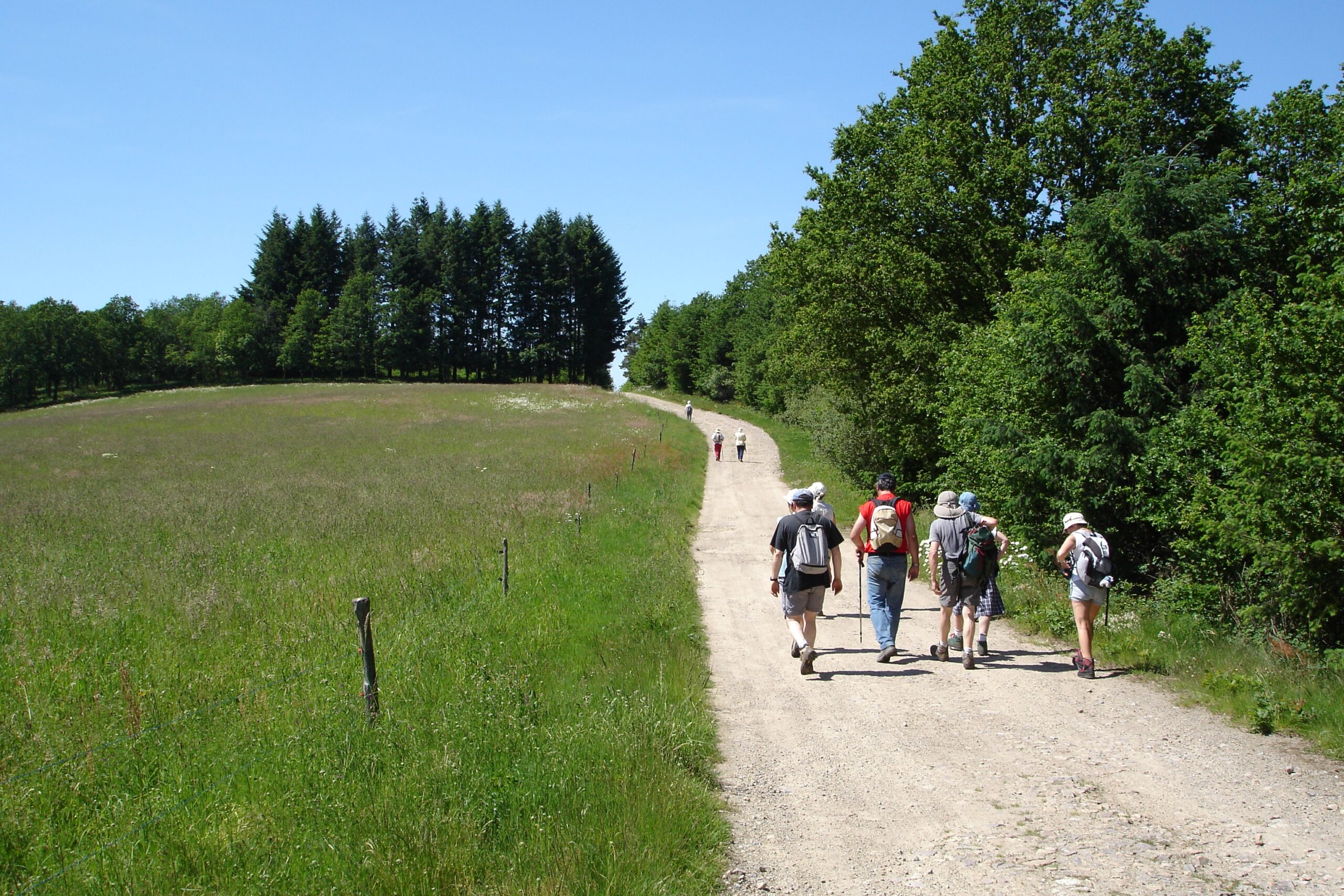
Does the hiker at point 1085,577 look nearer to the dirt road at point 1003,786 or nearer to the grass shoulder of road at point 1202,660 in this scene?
the dirt road at point 1003,786

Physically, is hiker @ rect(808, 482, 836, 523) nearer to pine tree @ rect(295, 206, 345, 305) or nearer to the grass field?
the grass field

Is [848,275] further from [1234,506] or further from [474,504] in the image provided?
[1234,506]

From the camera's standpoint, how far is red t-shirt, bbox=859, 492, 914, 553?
30.6 ft

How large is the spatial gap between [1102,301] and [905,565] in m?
6.81

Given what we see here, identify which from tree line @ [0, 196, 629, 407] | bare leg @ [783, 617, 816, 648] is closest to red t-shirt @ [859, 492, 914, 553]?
bare leg @ [783, 617, 816, 648]

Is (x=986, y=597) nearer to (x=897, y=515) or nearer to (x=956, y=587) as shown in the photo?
(x=956, y=587)

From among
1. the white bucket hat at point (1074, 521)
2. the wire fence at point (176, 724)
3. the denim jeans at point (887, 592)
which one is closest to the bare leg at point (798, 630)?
the denim jeans at point (887, 592)

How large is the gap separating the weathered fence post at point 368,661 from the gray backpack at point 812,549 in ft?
14.0

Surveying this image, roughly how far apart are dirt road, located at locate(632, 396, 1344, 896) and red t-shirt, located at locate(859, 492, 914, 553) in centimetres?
126

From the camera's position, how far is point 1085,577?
8391 millimetres

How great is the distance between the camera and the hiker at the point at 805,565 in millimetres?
8828

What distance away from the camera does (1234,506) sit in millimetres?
9727

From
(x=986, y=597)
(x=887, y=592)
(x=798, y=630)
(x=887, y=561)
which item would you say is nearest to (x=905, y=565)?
(x=887, y=561)

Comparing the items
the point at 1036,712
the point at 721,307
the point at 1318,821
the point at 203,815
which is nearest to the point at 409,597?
the point at 203,815
